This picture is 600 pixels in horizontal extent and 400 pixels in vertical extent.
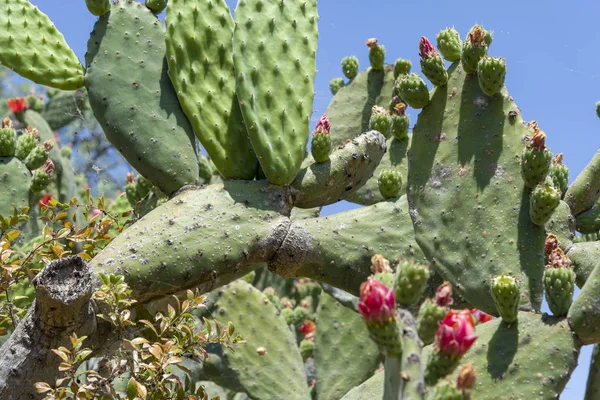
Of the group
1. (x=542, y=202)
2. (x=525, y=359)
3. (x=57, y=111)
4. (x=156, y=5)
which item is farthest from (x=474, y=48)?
(x=57, y=111)

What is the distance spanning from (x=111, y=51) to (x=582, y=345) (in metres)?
1.93

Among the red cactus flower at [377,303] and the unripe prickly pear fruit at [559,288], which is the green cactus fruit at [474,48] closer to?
the unripe prickly pear fruit at [559,288]

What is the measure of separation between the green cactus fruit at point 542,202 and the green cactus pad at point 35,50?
68.1 inches

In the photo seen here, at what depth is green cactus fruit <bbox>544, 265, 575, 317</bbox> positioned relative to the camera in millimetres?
2018

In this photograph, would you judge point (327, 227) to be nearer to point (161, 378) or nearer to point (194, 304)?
point (194, 304)

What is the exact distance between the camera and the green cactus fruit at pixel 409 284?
1.50 m

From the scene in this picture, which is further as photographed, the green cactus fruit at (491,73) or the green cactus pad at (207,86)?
the green cactus pad at (207,86)

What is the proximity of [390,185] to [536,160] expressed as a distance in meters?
0.99

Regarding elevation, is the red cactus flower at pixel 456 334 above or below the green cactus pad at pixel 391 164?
below

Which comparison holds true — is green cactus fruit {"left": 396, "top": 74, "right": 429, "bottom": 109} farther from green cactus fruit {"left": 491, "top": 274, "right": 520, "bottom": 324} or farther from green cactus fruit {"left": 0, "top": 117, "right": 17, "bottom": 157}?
green cactus fruit {"left": 0, "top": 117, "right": 17, "bottom": 157}

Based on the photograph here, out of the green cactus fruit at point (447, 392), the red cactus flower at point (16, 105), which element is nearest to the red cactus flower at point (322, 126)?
the green cactus fruit at point (447, 392)

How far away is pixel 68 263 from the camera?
208 cm

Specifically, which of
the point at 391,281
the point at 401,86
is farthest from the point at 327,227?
the point at 391,281

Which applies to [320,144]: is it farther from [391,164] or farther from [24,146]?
[24,146]
